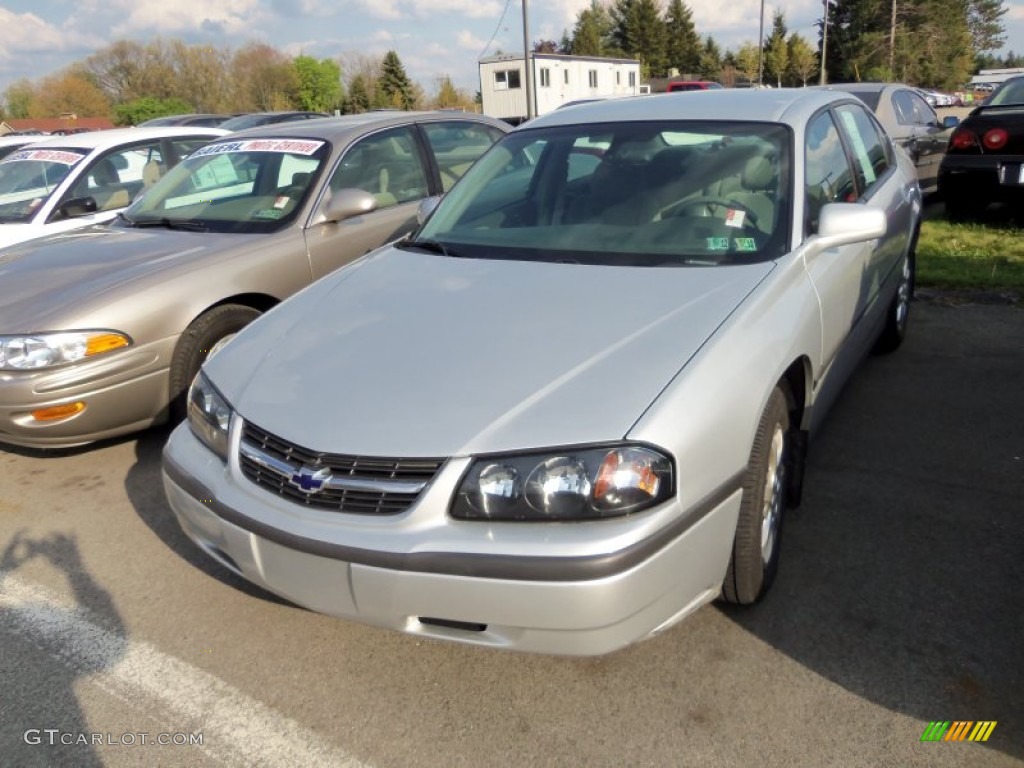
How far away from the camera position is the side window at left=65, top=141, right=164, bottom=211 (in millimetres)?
6492

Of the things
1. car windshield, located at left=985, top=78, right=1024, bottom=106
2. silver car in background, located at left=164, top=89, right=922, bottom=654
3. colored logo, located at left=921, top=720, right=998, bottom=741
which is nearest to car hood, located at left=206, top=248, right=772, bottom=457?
silver car in background, located at left=164, top=89, right=922, bottom=654

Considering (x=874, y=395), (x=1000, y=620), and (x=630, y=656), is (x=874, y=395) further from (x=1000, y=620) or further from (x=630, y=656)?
(x=630, y=656)

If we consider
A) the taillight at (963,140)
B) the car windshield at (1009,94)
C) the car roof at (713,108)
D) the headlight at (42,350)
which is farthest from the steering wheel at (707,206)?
the car windshield at (1009,94)

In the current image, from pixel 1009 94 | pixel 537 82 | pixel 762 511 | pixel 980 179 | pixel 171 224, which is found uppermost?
pixel 537 82

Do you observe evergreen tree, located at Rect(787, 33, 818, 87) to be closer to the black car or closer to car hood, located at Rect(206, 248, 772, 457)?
the black car

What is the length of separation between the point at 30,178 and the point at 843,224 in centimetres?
639

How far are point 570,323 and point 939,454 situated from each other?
2.20m

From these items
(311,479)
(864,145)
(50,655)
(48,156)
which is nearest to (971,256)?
(864,145)

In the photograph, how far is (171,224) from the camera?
4.99 metres

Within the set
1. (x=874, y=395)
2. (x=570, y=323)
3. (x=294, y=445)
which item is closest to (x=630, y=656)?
(x=570, y=323)

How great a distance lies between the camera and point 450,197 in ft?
13.0

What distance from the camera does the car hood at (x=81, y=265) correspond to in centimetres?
394

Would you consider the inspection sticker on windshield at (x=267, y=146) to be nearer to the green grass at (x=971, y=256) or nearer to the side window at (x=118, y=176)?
the side window at (x=118, y=176)

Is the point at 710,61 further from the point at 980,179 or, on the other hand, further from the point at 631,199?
the point at 631,199
